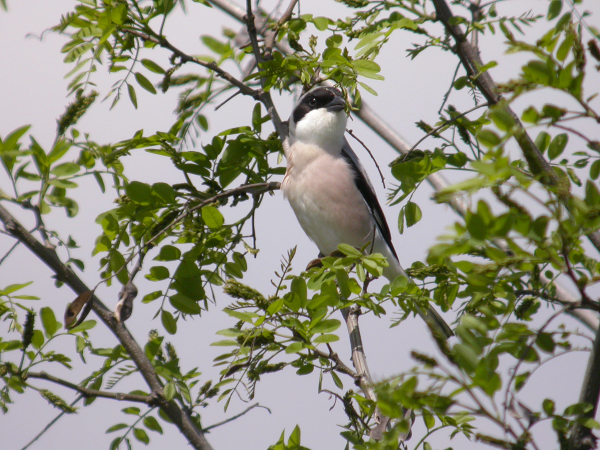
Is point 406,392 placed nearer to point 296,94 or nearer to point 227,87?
point 227,87

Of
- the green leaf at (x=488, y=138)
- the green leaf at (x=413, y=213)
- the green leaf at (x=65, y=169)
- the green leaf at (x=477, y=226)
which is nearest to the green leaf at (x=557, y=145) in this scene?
the green leaf at (x=488, y=138)

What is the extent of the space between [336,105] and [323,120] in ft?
0.38

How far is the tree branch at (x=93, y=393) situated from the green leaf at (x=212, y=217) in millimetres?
613

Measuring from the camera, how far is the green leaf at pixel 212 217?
197 centimetres

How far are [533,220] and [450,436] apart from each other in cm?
93

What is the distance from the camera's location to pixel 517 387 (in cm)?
113

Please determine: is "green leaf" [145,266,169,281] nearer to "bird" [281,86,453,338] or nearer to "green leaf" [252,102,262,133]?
"green leaf" [252,102,262,133]

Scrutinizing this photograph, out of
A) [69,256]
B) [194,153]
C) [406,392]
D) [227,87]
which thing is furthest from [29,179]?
[406,392]

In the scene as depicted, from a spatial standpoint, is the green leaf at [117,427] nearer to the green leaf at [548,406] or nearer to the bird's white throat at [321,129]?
the green leaf at [548,406]

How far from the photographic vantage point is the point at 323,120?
3.26 m

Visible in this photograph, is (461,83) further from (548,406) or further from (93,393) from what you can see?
(93,393)

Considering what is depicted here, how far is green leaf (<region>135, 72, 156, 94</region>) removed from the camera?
2.04m

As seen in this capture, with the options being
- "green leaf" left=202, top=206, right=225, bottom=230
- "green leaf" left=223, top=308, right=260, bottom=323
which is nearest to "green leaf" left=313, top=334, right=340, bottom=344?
"green leaf" left=223, top=308, right=260, bottom=323

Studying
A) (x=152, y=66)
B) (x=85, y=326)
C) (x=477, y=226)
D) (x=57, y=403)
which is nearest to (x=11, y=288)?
(x=85, y=326)
